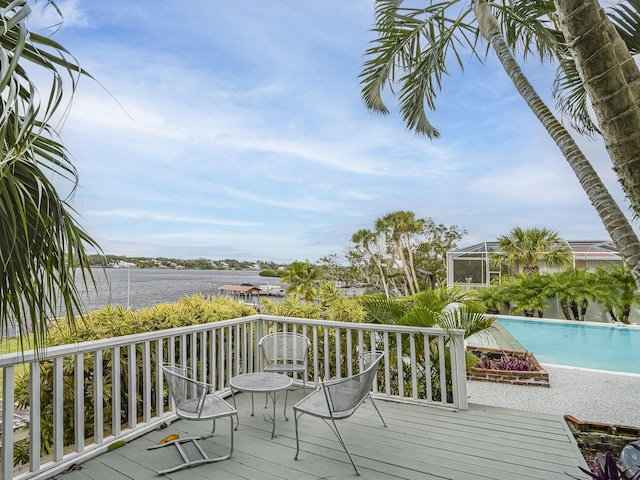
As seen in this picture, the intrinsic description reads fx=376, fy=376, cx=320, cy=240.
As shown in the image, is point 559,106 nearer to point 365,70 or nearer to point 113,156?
point 365,70

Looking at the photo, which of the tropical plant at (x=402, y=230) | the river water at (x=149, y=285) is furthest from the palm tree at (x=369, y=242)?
the river water at (x=149, y=285)

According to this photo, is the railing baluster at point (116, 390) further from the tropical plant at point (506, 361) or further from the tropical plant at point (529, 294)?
the tropical plant at point (529, 294)

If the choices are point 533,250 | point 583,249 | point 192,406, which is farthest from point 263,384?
point 583,249

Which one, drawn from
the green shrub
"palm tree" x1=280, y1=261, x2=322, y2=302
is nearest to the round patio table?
the green shrub

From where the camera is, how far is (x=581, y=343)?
982cm

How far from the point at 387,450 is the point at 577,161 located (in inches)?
107

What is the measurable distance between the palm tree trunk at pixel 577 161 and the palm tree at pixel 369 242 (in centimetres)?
1894

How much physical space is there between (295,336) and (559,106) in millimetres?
3631

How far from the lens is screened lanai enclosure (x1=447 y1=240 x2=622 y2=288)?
15.2m

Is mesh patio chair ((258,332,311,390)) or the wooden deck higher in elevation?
mesh patio chair ((258,332,311,390))

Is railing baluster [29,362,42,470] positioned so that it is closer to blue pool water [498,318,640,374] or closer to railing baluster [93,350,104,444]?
railing baluster [93,350,104,444]

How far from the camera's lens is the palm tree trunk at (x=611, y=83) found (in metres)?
1.78

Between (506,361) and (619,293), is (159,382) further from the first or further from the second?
(619,293)

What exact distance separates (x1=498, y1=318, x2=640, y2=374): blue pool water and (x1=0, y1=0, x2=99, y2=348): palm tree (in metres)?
9.41
